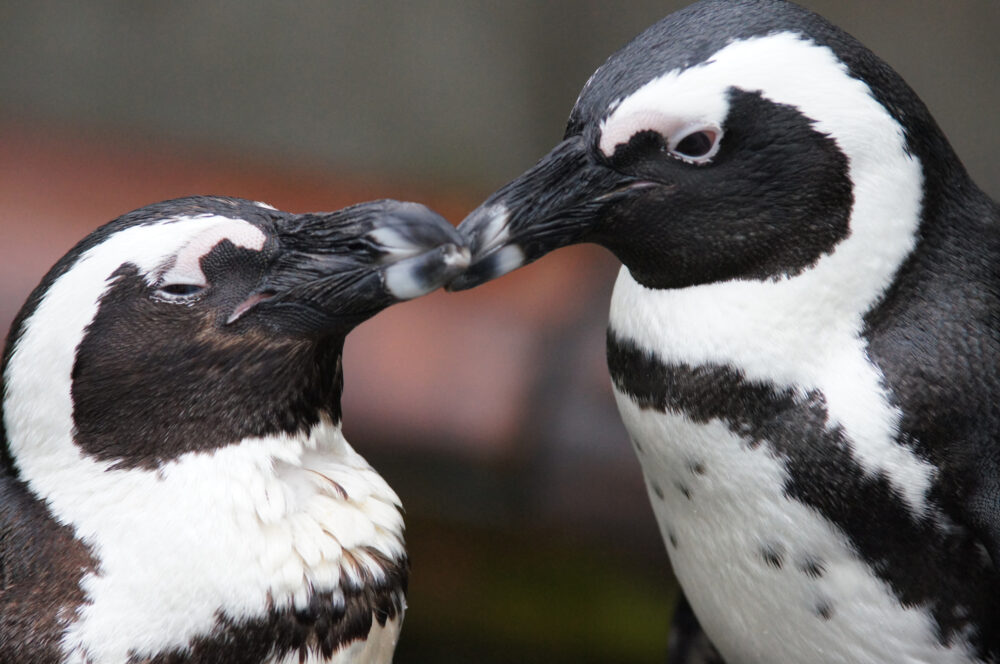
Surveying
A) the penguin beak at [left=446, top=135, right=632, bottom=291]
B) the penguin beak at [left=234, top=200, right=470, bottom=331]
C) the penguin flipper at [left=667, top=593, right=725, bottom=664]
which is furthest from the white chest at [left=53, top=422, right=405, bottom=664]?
the penguin flipper at [left=667, top=593, right=725, bottom=664]

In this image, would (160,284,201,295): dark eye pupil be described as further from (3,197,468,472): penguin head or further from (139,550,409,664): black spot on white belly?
(139,550,409,664): black spot on white belly

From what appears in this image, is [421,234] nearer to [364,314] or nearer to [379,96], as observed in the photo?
[364,314]

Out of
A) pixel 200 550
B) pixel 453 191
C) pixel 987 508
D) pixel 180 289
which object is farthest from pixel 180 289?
pixel 453 191

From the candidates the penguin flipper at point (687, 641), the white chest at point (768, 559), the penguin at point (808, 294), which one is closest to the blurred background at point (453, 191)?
the penguin flipper at point (687, 641)

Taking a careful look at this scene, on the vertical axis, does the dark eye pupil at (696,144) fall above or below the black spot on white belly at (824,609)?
above

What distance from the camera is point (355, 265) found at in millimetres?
1130

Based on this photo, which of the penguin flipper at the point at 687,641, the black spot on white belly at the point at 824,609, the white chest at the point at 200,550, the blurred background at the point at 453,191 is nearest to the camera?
the white chest at the point at 200,550

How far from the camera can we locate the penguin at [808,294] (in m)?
1.12

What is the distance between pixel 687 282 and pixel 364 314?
0.99 ft

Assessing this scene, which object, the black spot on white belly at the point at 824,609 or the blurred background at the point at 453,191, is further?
the blurred background at the point at 453,191

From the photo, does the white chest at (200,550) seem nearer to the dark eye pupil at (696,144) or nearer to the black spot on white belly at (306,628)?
the black spot on white belly at (306,628)

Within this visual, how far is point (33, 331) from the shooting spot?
111 cm

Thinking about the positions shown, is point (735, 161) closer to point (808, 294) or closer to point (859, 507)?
point (808, 294)

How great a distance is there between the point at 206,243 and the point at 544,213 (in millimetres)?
304
